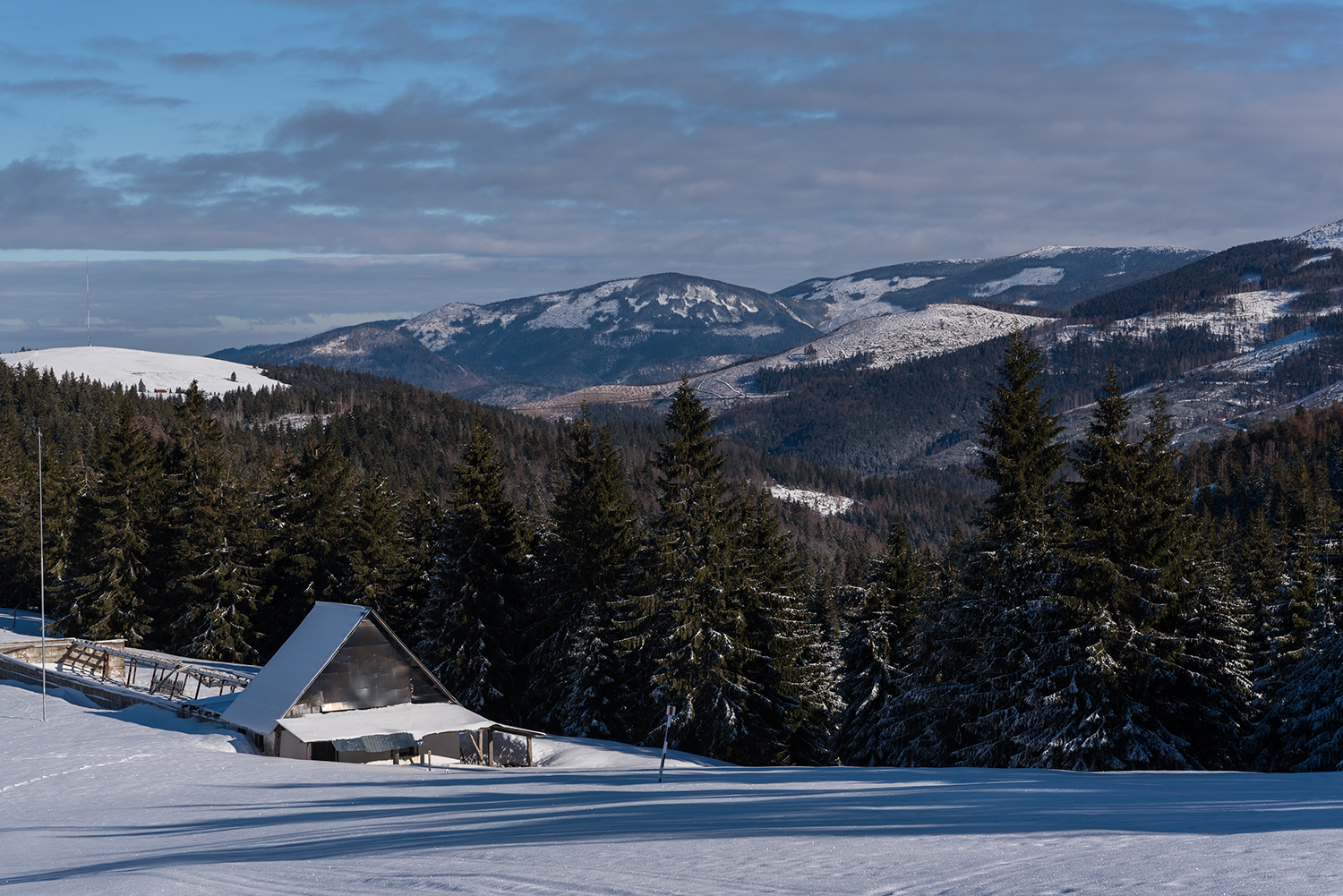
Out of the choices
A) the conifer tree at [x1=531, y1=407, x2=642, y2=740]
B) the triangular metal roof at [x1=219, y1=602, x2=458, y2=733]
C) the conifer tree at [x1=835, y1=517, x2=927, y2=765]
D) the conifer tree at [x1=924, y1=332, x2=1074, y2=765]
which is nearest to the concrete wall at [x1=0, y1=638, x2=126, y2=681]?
the triangular metal roof at [x1=219, y1=602, x2=458, y2=733]

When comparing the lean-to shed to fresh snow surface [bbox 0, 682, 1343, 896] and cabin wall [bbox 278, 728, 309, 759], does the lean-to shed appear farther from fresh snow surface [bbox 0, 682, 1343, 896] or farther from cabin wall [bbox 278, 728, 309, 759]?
fresh snow surface [bbox 0, 682, 1343, 896]

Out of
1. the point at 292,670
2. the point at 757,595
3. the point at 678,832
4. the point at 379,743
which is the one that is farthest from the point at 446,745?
the point at 678,832

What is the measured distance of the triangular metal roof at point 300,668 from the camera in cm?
3253

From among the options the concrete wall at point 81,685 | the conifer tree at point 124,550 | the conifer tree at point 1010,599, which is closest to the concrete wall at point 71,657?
the concrete wall at point 81,685

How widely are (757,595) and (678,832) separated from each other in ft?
68.9

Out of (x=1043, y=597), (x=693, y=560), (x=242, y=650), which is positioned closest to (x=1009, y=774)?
(x=1043, y=597)

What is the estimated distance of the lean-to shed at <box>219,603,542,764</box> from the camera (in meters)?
32.1

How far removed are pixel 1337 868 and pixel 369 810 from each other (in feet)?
51.5

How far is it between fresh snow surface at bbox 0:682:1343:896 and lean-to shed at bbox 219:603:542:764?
6.62 metres

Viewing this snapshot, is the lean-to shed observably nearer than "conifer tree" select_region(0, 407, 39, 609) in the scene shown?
Yes

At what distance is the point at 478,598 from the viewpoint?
3953 cm

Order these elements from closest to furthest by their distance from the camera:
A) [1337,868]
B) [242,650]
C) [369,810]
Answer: [1337,868], [369,810], [242,650]

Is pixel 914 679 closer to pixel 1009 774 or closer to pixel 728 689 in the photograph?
pixel 728 689

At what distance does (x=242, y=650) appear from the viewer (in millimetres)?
51406
